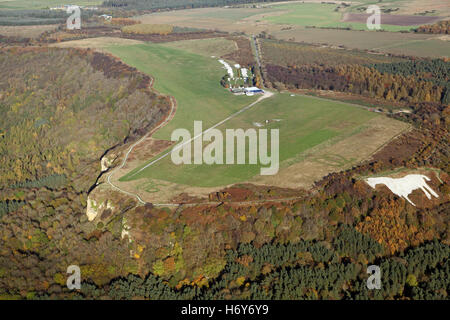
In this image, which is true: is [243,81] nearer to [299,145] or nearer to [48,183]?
[299,145]

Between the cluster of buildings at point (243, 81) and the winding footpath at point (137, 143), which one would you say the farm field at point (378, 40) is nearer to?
the cluster of buildings at point (243, 81)

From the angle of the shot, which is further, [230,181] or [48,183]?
[48,183]

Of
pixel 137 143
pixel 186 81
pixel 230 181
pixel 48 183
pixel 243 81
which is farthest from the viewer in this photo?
pixel 186 81

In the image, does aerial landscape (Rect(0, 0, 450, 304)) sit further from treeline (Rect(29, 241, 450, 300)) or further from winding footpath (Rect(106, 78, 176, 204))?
winding footpath (Rect(106, 78, 176, 204))

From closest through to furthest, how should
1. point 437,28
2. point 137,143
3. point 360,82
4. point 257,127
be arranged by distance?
point 137,143 < point 257,127 < point 360,82 < point 437,28

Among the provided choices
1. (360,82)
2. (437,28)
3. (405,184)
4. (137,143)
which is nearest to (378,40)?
(437,28)

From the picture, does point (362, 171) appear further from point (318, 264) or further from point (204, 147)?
point (204, 147)

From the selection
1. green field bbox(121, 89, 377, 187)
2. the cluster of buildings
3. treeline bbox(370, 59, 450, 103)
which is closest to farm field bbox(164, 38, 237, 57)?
the cluster of buildings
